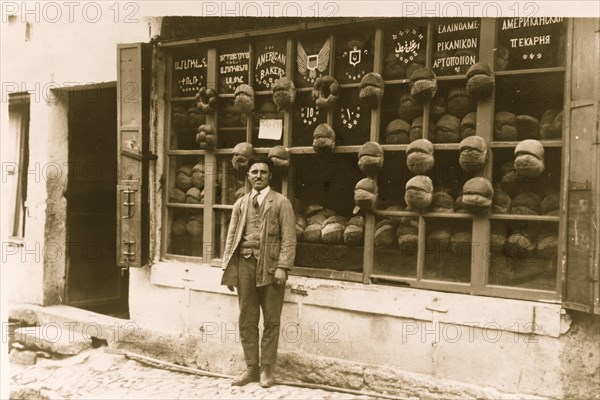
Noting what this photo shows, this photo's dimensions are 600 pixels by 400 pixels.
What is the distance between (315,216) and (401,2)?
2019 millimetres

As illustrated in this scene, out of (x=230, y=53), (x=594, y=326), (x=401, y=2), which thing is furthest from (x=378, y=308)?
(x=230, y=53)

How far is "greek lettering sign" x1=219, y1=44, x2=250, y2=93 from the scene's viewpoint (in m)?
5.63

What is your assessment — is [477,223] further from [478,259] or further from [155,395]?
[155,395]

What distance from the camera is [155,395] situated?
16.4 feet

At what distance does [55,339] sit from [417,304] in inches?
163

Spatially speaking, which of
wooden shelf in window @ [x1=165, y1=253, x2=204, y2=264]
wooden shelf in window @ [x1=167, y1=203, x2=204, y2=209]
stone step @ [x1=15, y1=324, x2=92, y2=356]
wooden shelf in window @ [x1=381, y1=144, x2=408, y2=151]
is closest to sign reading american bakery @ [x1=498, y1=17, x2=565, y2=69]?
wooden shelf in window @ [x1=381, y1=144, x2=408, y2=151]

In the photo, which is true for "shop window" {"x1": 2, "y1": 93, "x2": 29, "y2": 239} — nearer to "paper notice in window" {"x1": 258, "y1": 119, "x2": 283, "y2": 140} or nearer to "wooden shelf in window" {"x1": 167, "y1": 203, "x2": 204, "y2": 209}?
"wooden shelf in window" {"x1": 167, "y1": 203, "x2": 204, "y2": 209}

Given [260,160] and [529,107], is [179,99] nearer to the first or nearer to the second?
[260,160]

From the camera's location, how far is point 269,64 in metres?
5.47

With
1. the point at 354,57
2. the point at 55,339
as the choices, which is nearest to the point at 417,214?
the point at 354,57

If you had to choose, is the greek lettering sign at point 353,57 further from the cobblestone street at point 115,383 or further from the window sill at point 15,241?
the window sill at point 15,241

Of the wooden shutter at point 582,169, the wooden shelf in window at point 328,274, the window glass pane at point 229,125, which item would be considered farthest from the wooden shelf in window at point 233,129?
the wooden shutter at point 582,169

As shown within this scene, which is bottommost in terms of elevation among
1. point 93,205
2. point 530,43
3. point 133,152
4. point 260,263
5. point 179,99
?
point 260,263

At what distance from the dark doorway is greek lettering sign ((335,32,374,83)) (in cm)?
342
